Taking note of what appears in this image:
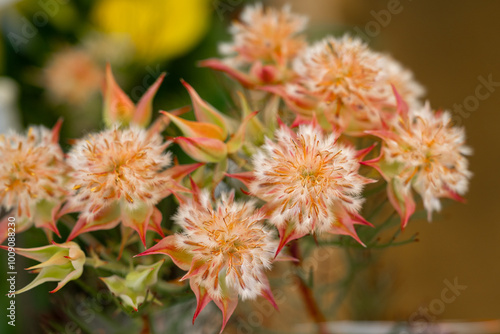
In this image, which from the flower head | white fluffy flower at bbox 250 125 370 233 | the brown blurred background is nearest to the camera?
white fluffy flower at bbox 250 125 370 233

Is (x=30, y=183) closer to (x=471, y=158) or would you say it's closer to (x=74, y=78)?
(x=74, y=78)

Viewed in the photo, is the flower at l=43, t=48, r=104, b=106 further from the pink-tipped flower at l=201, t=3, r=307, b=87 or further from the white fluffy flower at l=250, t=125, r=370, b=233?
the white fluffy flower at l=250, t=125, r=370, b=233

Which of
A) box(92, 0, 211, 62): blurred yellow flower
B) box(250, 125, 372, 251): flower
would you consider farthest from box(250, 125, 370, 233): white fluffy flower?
box(92, 0, 211, 62): blurred yellow flower

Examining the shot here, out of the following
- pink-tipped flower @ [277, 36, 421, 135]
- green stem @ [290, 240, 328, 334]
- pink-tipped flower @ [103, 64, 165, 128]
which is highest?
pink-tipped flower @ [277, 36, 421, 135]

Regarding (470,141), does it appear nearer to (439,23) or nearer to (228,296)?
(439,23)

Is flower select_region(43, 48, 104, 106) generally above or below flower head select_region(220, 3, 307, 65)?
below

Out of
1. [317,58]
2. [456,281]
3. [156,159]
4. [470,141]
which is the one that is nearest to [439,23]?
[470,141]
